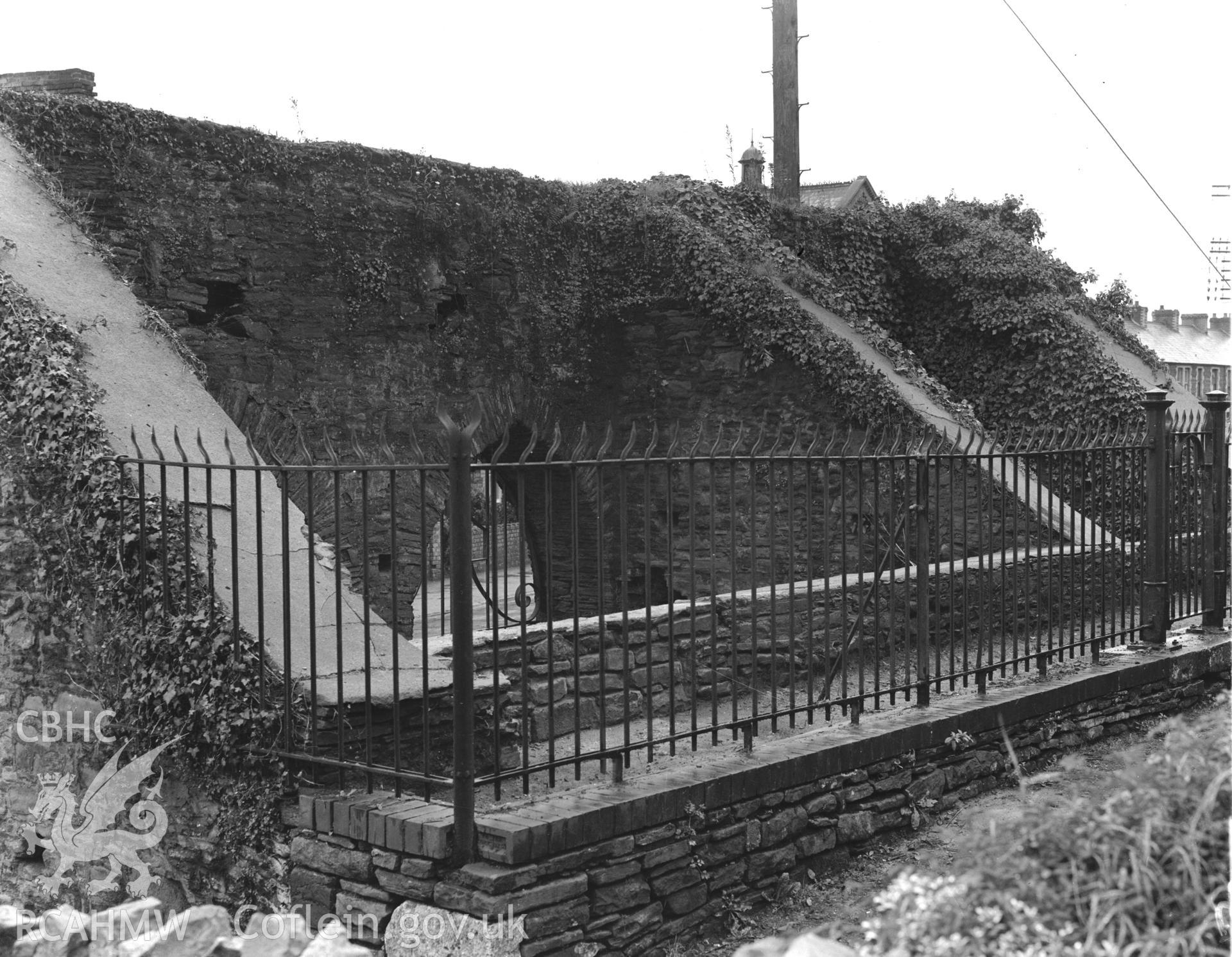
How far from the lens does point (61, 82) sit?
9281 millimetres

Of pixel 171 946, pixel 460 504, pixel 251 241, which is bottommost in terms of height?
pixel 171 946

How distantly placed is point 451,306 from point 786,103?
7.89 meters

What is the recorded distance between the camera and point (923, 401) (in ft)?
38.1

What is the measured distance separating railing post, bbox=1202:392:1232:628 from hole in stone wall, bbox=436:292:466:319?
20.3 ft

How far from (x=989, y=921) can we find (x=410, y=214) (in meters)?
9.14

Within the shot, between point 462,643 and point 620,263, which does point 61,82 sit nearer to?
point 620,263

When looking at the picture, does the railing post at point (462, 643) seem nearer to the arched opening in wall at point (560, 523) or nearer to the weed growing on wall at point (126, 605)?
the weed growing on wall at point (126, 605)

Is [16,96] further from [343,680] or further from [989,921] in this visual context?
[989,921]

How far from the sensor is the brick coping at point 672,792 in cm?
429

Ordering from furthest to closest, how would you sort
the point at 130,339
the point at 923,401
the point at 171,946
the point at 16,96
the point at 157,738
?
the point at 923,401, the point at 16,96, the point at 130,339, the point at 157,738, the point at 171,946

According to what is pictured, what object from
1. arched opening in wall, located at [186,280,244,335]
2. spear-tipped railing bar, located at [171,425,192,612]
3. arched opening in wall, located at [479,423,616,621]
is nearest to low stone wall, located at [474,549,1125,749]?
spear-tipped railing bar, located at [171,425,192,612]

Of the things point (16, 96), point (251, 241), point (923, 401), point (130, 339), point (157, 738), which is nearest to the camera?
point (157, 738)

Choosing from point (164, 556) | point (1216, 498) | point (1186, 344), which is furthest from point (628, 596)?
point (1186, 344)

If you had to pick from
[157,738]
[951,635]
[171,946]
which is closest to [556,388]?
[951,635]
